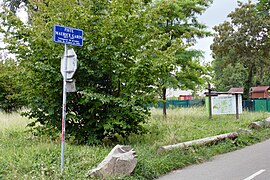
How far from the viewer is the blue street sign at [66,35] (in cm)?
672

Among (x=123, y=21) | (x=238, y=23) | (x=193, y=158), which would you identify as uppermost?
(x=238, y=23)

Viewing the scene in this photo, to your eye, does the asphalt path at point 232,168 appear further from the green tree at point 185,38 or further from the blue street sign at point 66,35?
the green tree at point 185,38

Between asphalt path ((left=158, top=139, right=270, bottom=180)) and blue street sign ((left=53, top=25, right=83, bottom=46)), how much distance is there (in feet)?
12.2

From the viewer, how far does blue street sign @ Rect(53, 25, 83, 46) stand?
6.72 meters

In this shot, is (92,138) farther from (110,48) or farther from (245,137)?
(245,137)

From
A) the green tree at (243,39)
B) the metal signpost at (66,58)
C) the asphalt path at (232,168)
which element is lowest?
the asphalt path at (232,168)

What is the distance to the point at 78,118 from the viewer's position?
935cm

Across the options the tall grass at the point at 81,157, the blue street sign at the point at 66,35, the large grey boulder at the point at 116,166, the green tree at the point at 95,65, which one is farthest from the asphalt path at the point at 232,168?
the blue street sign at the point at 66,35

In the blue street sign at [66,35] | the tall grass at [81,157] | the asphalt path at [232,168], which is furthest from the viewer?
the asphalt path at [232,168]

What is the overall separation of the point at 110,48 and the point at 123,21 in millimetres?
963

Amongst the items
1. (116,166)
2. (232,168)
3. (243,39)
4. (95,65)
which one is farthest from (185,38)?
(243,39)

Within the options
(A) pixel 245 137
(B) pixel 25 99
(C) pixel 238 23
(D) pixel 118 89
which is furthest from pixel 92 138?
(C) pixel 238 23

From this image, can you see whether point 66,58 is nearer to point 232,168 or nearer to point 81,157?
A: point 81,157

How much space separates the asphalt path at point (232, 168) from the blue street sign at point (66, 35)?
3.70 meters
